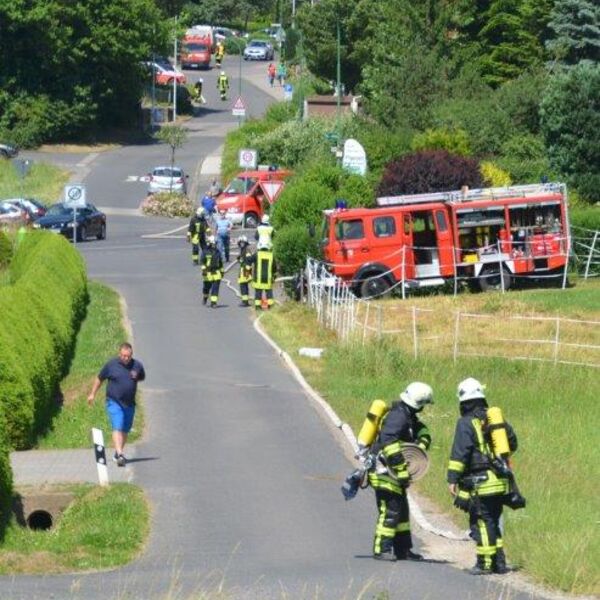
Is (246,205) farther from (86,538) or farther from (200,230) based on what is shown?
(86,538)

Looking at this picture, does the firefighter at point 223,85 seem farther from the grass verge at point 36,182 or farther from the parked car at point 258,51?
the grass verge at point 36,182

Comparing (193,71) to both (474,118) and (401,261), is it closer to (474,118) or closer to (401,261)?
(474,118)

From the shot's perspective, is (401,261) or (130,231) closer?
(401,261)

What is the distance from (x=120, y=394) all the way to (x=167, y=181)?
4532cm

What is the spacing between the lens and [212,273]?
1420 inches

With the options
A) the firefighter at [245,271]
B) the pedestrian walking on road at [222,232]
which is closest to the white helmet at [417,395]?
the firefighter at [245,271]

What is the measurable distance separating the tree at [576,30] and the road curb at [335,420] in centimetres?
2660

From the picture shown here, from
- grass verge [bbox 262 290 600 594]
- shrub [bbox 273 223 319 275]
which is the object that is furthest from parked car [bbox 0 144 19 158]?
grass verge [bbox 262 290 600 594]

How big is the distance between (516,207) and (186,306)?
7670 mm

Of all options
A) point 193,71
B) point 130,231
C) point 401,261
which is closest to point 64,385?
point 401,261

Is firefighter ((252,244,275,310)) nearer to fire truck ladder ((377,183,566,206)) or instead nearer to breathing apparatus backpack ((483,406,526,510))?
fire truck ladder ((377,183,566,206))

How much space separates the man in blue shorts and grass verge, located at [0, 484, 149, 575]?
1959mm

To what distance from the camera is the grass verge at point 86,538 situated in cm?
1561

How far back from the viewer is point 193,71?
11031 centimetres
